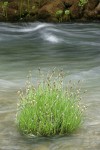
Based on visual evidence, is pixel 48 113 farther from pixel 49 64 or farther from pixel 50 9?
pixel 50 9

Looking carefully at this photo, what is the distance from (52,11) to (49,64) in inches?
324

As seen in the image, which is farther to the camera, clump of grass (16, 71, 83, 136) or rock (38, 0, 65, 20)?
rock (38, 0, 65, 20)

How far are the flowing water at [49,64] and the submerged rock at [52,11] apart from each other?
0.89m

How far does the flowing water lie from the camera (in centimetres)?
558

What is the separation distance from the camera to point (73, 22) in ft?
63.9

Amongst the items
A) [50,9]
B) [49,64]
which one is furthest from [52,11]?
A: [49,64]

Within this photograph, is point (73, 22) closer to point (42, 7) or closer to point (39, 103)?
point (42, 7)

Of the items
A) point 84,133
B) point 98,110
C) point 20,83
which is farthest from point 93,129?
point 20,83

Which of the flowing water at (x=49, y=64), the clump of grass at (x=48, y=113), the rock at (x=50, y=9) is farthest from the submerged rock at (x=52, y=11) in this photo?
the clump of grass at (x=48, y=113)

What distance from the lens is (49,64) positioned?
12180 millimetres

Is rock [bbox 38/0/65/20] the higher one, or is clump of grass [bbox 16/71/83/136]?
rock [bbox 38/0/65/20]

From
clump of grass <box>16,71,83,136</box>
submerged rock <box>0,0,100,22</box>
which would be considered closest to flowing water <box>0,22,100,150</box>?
clump of grass <box>16,71,83,136</box>

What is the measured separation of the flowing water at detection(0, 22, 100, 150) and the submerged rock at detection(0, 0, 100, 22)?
887mm

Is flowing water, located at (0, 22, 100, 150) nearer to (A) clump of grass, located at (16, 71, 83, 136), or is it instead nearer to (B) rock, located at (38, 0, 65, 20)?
(A) clump of grass, located at (16, 71, 83, 136)
